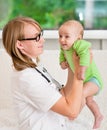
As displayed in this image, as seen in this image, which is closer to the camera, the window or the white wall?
the white wall

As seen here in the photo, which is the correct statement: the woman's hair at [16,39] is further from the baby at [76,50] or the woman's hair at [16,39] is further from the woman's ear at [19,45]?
the baby at [76,50]

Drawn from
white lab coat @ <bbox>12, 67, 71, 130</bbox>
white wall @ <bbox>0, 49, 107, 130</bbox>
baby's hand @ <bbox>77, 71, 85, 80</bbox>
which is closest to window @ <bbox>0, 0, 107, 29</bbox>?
white wall @ <bbox>0, 49, 107, 130</bbox>

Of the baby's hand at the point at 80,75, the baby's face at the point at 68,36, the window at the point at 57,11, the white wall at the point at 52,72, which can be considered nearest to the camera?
the baby's hand at the point at 80,75

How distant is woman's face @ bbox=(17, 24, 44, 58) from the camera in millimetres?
1531

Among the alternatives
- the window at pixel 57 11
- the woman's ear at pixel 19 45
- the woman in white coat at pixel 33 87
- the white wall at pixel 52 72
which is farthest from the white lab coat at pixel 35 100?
the window at pixel 57 11

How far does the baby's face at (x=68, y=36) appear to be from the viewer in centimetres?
163

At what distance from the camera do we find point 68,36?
5.36ft

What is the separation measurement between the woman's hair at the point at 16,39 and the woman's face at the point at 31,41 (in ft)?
0.06

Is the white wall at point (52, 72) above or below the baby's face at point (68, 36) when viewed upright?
below

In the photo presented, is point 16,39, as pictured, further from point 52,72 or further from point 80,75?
point 52,72

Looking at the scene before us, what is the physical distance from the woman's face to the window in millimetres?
1623

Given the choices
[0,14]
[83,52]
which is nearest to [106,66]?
[0,14]

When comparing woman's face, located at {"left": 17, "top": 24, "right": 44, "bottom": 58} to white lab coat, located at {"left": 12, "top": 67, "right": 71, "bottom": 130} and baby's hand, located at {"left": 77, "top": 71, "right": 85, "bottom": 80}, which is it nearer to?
white lab coat, located at {"left": 12, "top": 67, "right": 71, "bottom": 130}

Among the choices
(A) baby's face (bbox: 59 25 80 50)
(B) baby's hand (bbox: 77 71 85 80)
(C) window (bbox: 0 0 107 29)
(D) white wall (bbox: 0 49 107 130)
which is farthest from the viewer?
(C) window (bbox: 0 0 107 29)
